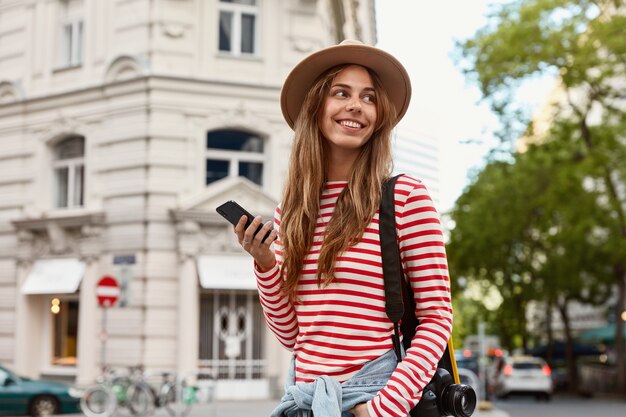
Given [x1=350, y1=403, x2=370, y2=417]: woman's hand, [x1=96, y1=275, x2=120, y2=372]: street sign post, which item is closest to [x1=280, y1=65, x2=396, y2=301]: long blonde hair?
[x1=350, y1=403, x2=370, y2=417]: woman's hand

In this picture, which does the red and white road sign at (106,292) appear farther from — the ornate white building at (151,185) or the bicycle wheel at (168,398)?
the ornate white building at (151,185)

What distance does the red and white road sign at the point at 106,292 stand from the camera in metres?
17.5

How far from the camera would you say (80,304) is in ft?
74.1

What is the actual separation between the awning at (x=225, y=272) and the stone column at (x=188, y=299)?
27 cm

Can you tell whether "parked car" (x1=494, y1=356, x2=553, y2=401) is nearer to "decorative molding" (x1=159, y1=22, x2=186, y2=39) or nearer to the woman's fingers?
"decorative molding" (x1=159, y1=22, x2=186, y2=39)

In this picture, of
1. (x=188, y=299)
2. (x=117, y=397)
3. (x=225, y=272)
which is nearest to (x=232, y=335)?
(x=188, y=299)

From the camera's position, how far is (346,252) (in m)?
2.58

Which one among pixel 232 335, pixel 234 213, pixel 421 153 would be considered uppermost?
pixel 421 153

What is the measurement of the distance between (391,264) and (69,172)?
2191 centimetres

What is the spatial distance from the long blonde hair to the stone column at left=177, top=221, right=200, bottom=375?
1895 cm

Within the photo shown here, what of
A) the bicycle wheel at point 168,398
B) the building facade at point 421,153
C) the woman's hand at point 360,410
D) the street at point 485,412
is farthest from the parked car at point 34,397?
the woman's hand at point 360,410

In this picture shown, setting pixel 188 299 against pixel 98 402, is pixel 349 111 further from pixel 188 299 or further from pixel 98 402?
pixel 188 299

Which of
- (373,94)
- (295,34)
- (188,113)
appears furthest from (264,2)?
(373,94)

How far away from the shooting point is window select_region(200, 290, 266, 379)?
2203cm
